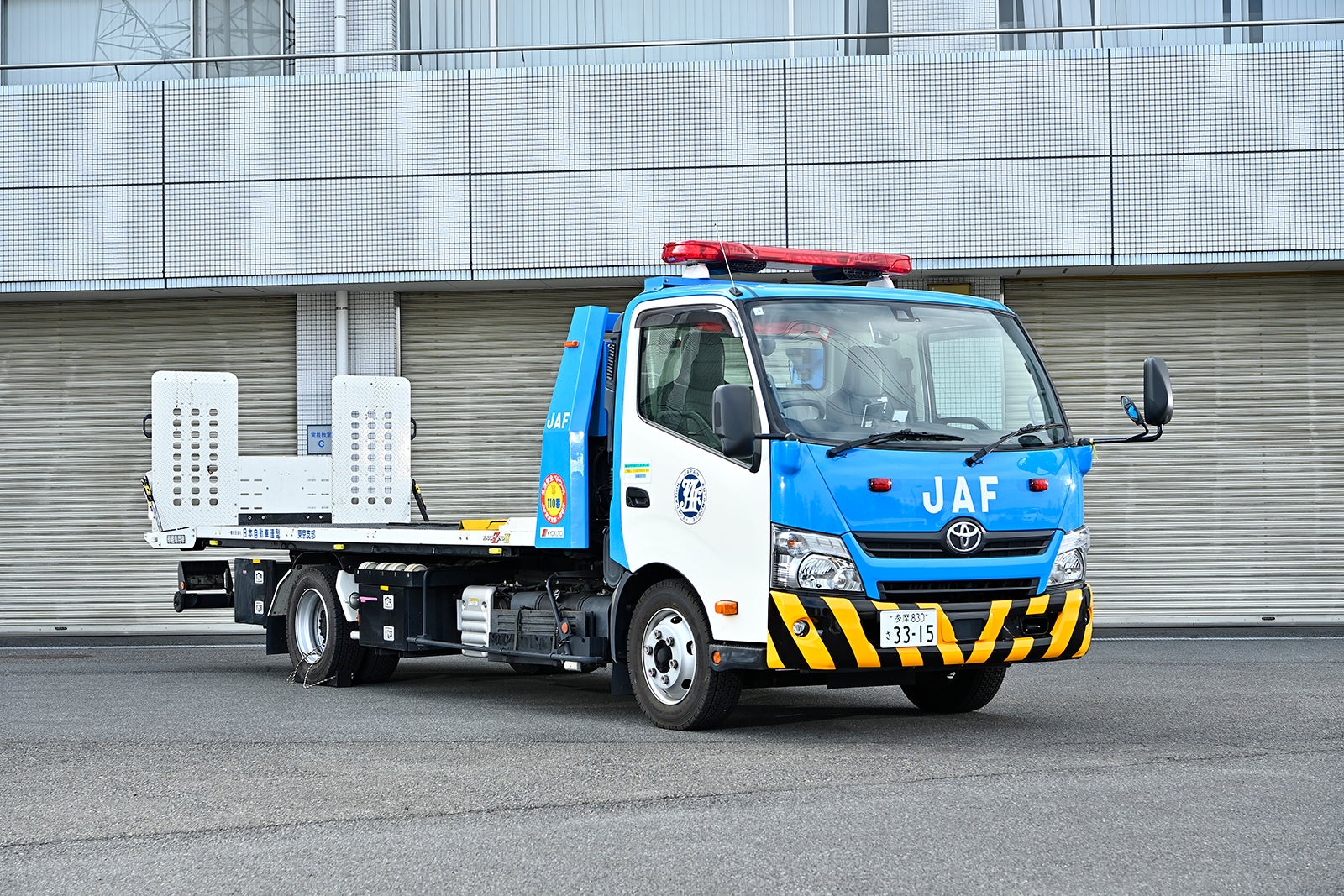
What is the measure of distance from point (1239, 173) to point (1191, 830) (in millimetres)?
12108

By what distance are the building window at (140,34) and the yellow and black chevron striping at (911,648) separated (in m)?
12.1

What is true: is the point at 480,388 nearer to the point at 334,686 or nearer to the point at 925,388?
the point at 334,686

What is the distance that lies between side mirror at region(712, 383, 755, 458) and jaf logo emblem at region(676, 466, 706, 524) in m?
0.49

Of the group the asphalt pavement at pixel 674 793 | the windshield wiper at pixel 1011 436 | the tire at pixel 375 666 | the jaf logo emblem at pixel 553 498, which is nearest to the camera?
the asphalt pavement at pixel 674 793

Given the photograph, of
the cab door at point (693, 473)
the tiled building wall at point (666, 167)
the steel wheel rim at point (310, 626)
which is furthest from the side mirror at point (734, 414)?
the tiled building wall at point (666, 167)

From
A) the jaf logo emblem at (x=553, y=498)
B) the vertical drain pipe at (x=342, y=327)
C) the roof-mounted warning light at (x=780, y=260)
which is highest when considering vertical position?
the vertical drain pipe at (x=342, y=327)

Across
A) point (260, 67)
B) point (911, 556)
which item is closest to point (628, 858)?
point (911, 556)

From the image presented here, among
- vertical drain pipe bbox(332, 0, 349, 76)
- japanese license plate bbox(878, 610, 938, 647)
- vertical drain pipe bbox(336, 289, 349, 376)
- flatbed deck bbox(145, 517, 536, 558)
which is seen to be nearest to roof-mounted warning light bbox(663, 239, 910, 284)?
flatbed deck bbox(145, 517, 536, 558)

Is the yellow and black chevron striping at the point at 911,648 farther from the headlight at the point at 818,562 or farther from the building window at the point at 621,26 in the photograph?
the building window at the point at 621,26

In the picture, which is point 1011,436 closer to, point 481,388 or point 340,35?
point 481,388

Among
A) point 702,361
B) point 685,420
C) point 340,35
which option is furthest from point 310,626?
point 340,35

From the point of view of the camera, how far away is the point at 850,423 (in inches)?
330

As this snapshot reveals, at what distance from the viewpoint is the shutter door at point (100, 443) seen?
1816cm

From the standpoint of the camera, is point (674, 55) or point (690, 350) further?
point (674, 55)
